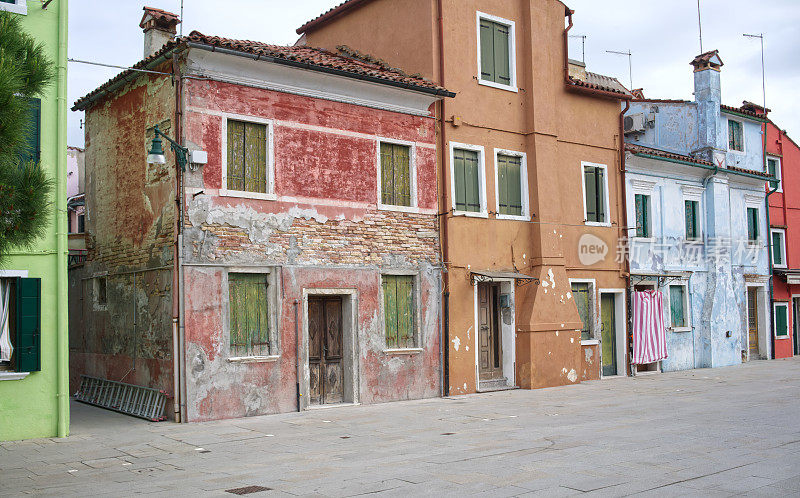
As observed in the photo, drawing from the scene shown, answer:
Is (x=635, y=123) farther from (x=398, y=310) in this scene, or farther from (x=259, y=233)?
(x=259, y=233)

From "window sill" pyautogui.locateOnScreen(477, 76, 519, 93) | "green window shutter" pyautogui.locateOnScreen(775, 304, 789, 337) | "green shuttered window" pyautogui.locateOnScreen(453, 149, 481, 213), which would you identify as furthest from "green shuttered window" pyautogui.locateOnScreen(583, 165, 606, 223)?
"green window shutter" pyautogui.locateOnScreen(775, 304, 789, 337)

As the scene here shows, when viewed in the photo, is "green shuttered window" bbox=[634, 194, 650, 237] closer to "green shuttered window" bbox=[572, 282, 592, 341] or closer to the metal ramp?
"green shuttered window" bbox=[572, 282, 592, 341]

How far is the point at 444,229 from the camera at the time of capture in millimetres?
16219

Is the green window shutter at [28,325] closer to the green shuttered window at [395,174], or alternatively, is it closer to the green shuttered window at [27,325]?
the green shuttered window at [27,325]

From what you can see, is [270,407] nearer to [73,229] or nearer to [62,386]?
[62,386]

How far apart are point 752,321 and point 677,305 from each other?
19.3 feet

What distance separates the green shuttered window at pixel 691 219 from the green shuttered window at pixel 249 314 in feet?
47.9

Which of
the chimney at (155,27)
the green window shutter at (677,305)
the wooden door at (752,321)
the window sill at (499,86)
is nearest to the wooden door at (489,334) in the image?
→ the window sill at (499,86)

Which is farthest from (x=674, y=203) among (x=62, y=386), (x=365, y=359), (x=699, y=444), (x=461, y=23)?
(x=62, y=386)

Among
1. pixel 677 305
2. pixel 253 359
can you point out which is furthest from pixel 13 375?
pixel 677 305

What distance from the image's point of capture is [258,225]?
13.5 meters

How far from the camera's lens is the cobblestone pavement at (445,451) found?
7.77 meters

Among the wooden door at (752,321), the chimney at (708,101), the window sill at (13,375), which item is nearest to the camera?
the window sill at (13,375)

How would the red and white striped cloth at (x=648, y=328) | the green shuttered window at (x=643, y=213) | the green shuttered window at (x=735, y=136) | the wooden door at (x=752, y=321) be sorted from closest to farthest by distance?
the red and white striped cloth at (x=648, y=328)
the green shuttered window at (x=643, y=213)
the green shuttered window at (x=735, y=136)
the wooden door at (x=752, y=321)
